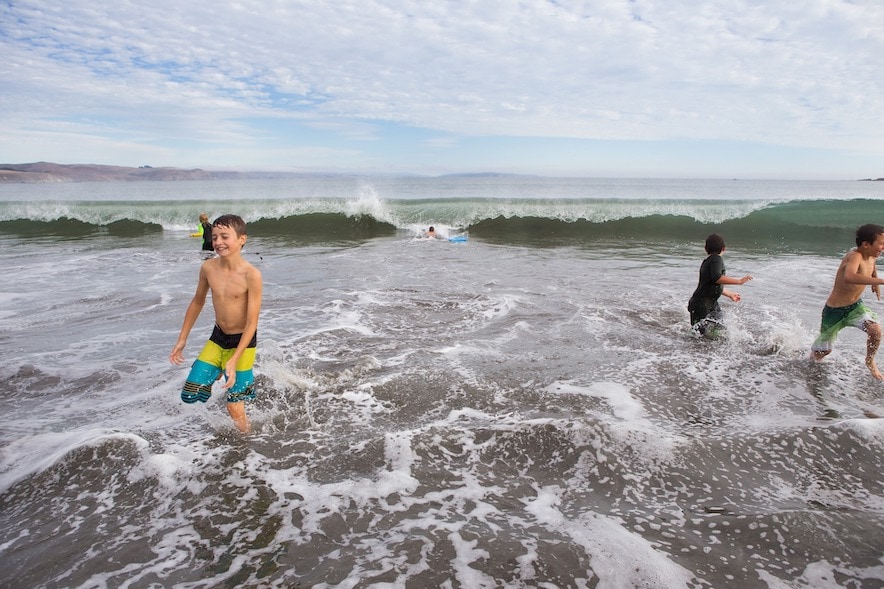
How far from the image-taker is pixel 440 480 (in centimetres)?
382

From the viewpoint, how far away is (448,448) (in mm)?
4234

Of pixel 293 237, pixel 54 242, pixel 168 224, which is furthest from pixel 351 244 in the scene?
pixel 168 224

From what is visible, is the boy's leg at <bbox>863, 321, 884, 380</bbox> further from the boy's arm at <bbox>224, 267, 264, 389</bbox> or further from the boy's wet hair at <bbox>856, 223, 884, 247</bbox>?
the boy's arm at <bbox>224, 267, 264, 389</bbox>

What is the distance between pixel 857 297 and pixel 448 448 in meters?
5.17

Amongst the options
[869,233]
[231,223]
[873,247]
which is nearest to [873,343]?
[873,247]

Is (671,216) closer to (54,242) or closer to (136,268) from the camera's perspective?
(136,268)

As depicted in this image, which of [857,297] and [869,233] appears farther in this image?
[857,297]

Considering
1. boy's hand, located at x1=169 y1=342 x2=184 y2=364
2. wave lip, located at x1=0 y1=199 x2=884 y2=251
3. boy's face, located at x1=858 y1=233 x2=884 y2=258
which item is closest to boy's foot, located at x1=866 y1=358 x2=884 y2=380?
boy's face, located at x1=858 y1=233 x2=884 y2=258

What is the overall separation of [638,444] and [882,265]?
14.3 metres

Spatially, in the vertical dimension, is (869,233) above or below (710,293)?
above

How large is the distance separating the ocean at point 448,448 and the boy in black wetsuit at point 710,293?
24cm

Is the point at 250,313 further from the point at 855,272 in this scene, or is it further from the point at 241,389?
the point at 855,272

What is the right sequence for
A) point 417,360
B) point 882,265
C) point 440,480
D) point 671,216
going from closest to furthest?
point 440,480
point 417,360
point 882,265
point 671,216

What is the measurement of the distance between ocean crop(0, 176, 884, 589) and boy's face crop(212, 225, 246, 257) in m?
1.67
